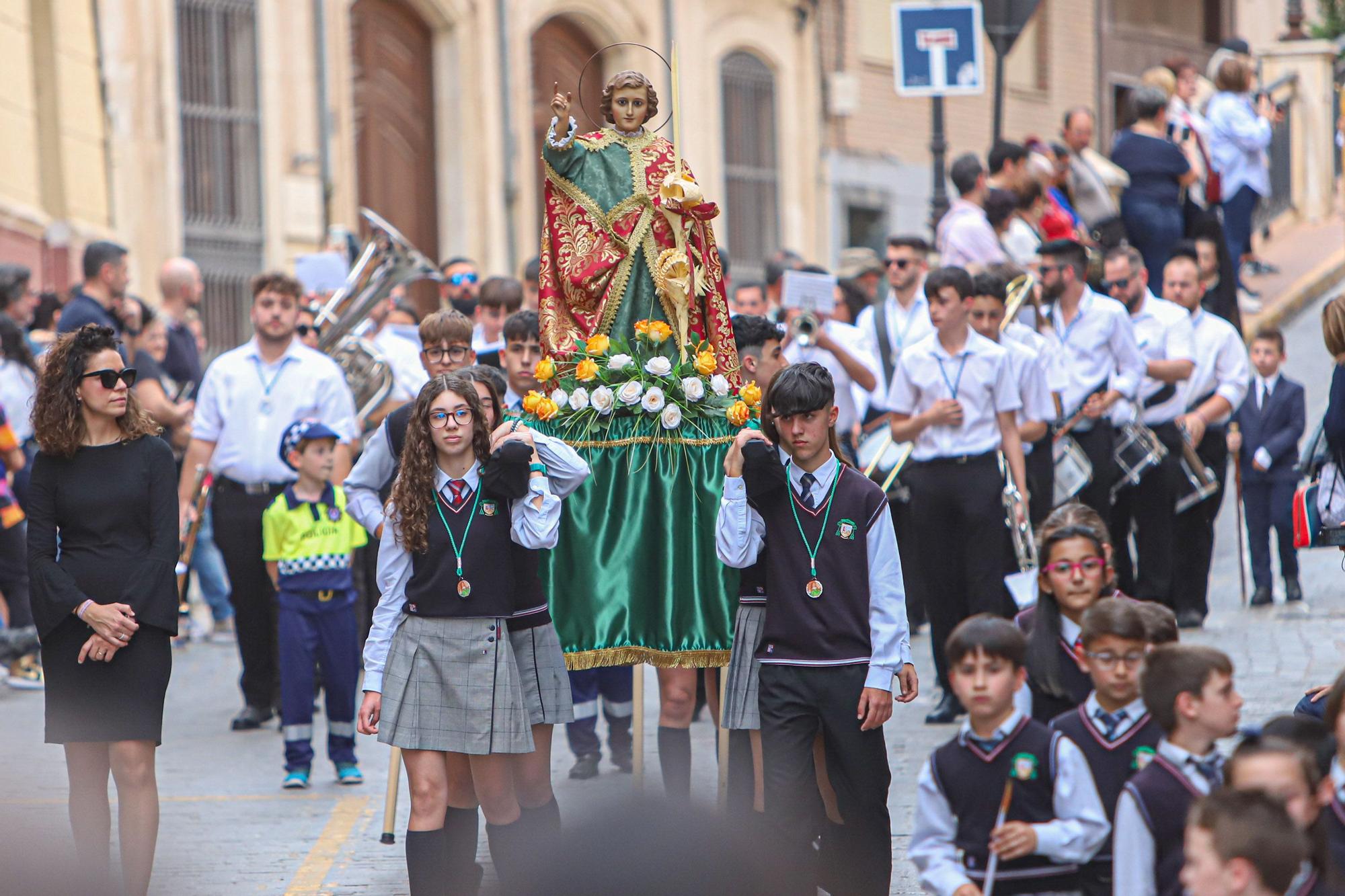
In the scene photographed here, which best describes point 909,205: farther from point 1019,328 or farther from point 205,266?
point 1019,328

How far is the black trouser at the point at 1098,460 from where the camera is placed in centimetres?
1048

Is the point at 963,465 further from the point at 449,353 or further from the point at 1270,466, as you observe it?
the point at 1270,466

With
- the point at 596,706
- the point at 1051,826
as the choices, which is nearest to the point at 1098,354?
the point at 596,706

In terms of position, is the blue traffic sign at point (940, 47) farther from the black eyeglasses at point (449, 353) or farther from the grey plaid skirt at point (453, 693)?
the grey plaid skirt at point (453, 693)

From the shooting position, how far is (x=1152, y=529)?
1086 centimetres

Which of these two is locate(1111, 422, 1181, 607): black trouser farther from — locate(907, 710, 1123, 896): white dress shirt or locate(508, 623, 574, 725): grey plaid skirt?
locate(907, 710, 1123, 896): white dress shirt

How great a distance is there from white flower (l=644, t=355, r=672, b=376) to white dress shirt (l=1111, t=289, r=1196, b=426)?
427 centimetres

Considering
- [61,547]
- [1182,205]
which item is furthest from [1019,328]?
[1182,205]

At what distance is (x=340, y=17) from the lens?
19344 mm

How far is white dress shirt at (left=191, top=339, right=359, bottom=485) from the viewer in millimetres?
9562

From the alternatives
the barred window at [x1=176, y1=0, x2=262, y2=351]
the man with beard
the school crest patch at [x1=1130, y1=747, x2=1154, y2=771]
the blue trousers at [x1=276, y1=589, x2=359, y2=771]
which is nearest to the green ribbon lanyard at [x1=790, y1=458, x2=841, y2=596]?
the school crest patch at [x1=1130, y1=747, x2=1154, y2=771]

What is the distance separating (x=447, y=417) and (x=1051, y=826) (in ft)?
7.83

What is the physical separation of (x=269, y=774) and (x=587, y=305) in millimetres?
2745

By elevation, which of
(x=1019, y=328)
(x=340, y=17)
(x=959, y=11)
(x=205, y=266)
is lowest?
(x=1019, y=328)
